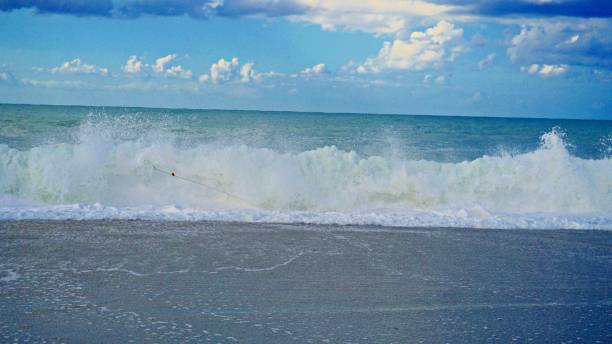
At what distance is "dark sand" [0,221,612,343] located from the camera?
4.87 metres

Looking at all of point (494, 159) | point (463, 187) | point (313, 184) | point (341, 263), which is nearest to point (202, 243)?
point (341, 263)

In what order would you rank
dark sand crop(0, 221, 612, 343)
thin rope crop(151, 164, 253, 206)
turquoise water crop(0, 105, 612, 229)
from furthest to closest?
thin rope crop(151, 164, 253, 206) → turquoise water crop(0, 105, 612, 229) → dark sand crop(0, 221, 612, 343)

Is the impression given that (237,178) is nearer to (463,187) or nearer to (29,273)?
(463,187)

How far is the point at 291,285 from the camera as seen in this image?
239 inches

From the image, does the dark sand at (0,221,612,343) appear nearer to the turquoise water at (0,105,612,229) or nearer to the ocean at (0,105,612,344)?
the ocean at (0,105,612,344)

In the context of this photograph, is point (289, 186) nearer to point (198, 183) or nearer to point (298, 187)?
point (298, 187)

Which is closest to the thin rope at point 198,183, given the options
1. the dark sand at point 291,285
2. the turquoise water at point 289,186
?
the turquoise water at point 289,186

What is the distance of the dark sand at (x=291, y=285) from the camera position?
487cm

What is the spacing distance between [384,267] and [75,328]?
3.53m

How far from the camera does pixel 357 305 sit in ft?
18.1

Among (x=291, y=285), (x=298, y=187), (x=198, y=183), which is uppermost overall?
(x=298, y=187)

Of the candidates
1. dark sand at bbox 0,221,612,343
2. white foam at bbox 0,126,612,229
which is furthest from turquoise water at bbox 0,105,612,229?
dark sand at bbox 0,221,612,343

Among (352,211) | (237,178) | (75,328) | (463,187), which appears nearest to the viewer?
(75,328)

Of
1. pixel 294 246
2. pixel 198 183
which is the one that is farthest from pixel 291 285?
pixel 198 183
